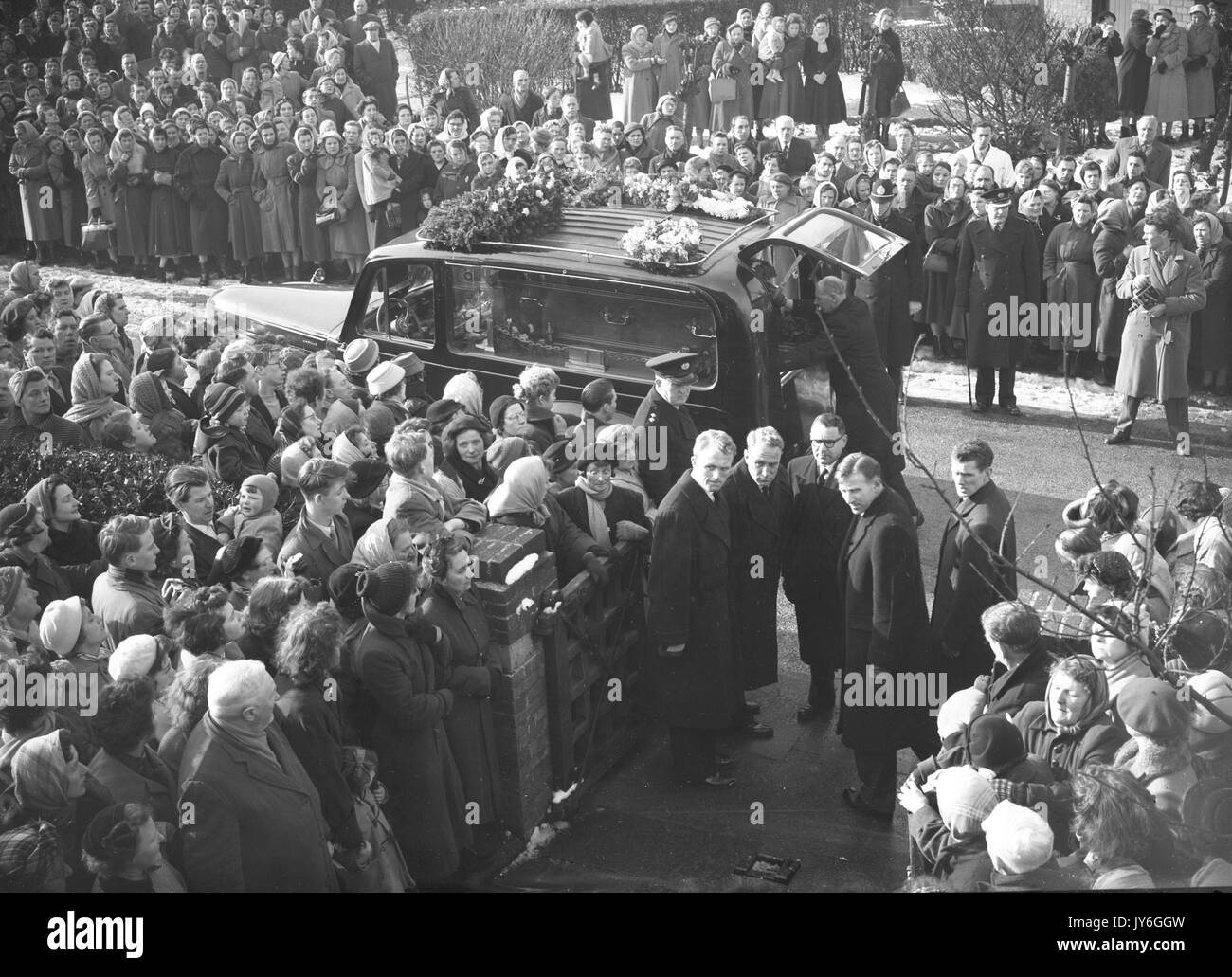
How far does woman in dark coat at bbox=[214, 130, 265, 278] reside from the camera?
16.0m

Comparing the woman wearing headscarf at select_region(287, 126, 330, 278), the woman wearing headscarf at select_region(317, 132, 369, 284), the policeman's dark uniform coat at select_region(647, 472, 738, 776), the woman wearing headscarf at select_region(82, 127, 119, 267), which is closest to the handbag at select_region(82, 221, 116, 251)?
the woman wearing headscarf at select_region(82, 127, 119, 267)

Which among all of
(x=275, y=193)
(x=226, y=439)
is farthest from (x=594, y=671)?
(x=275, y=193)

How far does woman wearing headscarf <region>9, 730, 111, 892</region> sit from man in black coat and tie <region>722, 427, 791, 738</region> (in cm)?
335

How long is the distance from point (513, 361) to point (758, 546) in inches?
100

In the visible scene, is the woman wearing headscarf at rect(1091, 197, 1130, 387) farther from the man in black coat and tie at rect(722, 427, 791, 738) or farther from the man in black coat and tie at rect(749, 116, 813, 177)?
the man in black coat and tie at rect(722, 427, 791, 738)

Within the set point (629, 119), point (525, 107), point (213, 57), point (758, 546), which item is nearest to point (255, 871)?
point (758, 546)

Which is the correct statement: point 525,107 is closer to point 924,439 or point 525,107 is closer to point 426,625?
point 924,439

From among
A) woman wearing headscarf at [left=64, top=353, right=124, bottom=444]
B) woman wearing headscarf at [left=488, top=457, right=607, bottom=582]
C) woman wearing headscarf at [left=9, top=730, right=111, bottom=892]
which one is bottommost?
woman wearing headscarf at [left=9, top=730, right=111, bottom=892]

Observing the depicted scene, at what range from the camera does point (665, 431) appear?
317 inches

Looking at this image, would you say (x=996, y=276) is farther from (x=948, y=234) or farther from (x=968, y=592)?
(x=968, y=592)

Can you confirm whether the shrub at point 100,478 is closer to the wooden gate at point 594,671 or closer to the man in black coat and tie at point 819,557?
the wooden gate at point 594,671

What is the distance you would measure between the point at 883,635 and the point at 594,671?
1.40 meters

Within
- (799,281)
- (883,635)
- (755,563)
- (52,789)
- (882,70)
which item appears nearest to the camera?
(52,789)

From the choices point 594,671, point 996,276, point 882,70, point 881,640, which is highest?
point 882,70
